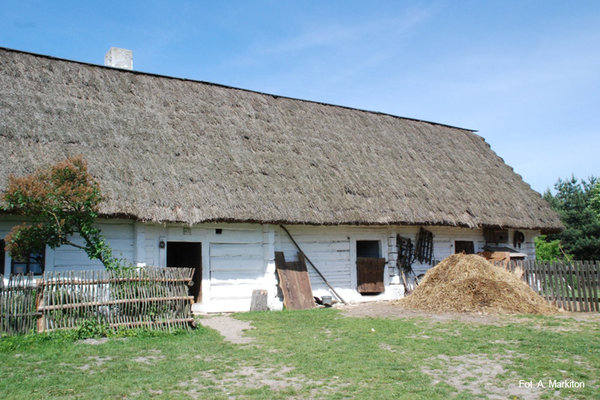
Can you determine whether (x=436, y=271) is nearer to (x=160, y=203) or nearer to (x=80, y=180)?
(x=160, y=203)

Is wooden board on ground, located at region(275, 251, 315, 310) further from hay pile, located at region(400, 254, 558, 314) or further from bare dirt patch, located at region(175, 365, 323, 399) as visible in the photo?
bare dirt patch, located at region(175, 365, 323, 399)

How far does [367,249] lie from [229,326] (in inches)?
289

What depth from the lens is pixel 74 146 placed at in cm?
1212

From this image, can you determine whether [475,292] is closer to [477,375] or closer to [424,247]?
[424,247]

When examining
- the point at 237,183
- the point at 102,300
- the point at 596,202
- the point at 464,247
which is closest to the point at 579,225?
the point at 596,202

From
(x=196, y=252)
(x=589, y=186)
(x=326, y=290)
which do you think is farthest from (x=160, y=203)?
(x=589, y=186)

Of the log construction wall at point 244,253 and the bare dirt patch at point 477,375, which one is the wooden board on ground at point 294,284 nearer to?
the log construction wall at point 244,253

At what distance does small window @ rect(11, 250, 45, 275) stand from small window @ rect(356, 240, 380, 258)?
897 centimetres

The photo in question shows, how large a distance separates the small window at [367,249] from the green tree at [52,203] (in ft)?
28.7

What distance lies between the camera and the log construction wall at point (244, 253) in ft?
40.0

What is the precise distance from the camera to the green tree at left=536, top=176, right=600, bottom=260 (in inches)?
1366

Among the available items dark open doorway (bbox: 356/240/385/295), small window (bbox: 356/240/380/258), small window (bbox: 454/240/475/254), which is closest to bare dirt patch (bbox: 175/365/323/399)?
dark open doorway (bbox: 356/240/385/295)

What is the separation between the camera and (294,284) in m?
14.0

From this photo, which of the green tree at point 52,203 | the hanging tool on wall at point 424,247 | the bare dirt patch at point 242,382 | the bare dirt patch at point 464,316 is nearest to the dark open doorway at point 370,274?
the hanging tool on wall at point 424,247
